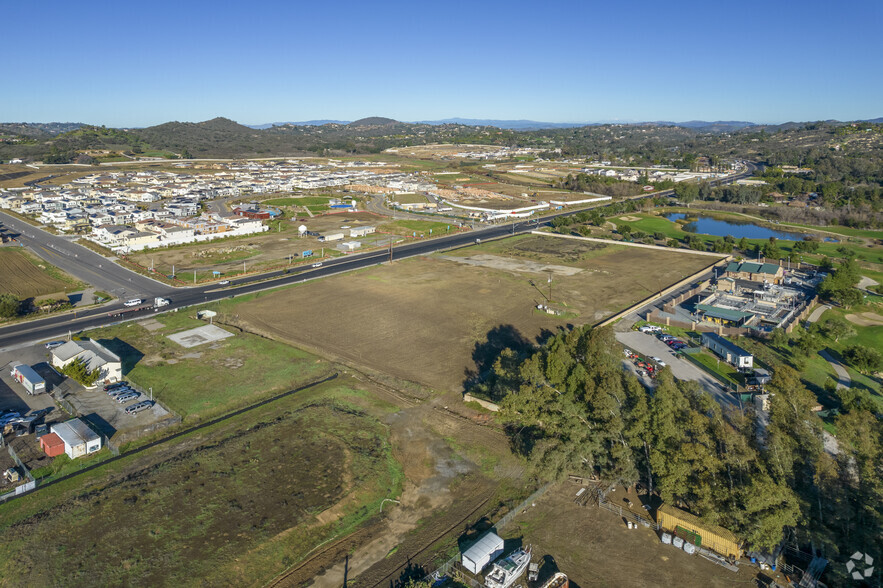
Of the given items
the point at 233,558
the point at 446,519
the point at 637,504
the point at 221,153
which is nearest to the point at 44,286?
the point at 233,558

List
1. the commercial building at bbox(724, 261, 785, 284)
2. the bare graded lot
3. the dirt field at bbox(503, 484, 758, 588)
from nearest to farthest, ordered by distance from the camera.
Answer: the dirt field at bbox(503, 484, 758, 588) < the bare graded lot < the commercial building at bbox(724, 261, 785, 284)

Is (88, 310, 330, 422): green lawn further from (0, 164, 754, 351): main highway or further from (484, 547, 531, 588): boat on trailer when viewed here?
(484, 547, 531, 588): boat on trailer

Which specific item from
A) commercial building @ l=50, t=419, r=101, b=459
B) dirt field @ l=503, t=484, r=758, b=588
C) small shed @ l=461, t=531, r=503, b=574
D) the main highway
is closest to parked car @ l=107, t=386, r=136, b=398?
commercial building @ l=50, t=419, r=101, b=459

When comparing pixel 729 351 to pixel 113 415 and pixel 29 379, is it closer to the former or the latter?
pixel 113 415

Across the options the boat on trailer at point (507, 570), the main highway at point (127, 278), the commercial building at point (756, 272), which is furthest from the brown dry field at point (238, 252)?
the boat on trailer at point (507, 570)

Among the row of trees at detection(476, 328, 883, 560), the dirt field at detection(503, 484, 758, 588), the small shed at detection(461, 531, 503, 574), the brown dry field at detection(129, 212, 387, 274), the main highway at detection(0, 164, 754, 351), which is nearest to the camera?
the row of trees at detection(476, 328, 883, 560)

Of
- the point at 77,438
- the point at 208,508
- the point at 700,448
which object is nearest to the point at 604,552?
the point at 700,448
